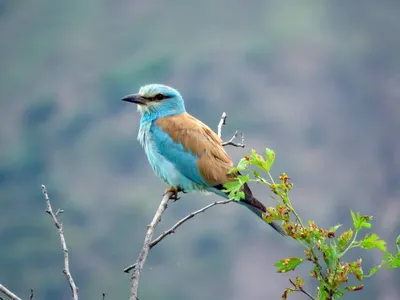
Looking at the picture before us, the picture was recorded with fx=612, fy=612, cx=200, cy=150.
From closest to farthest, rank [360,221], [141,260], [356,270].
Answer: [356,270]
[360,221]
[141,260]

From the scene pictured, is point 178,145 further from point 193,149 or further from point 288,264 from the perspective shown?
point 288,264

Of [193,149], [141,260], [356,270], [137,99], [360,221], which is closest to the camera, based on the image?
[356,270]

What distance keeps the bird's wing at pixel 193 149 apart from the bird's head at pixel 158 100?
67 millimetres

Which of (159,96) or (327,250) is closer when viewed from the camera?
(327,250)

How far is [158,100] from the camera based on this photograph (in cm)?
404

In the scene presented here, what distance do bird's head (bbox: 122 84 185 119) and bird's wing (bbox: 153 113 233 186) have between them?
0.22 ft

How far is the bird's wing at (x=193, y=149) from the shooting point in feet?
12.3

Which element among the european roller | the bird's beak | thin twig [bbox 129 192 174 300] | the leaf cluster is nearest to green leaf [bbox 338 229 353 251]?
the leaf cluster

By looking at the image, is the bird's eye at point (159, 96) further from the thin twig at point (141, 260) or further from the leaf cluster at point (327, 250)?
the leaf cluster at point (327, 250)

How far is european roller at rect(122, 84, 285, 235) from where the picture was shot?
3.76 metres

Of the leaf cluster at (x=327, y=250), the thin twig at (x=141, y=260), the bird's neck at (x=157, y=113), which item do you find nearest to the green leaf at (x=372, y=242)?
the leaf cluster at (x=327, y=250)

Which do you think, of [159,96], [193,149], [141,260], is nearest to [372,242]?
[141,260]

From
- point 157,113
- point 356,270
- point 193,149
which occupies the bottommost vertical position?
point 356,270

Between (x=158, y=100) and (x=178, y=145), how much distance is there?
0.35m
